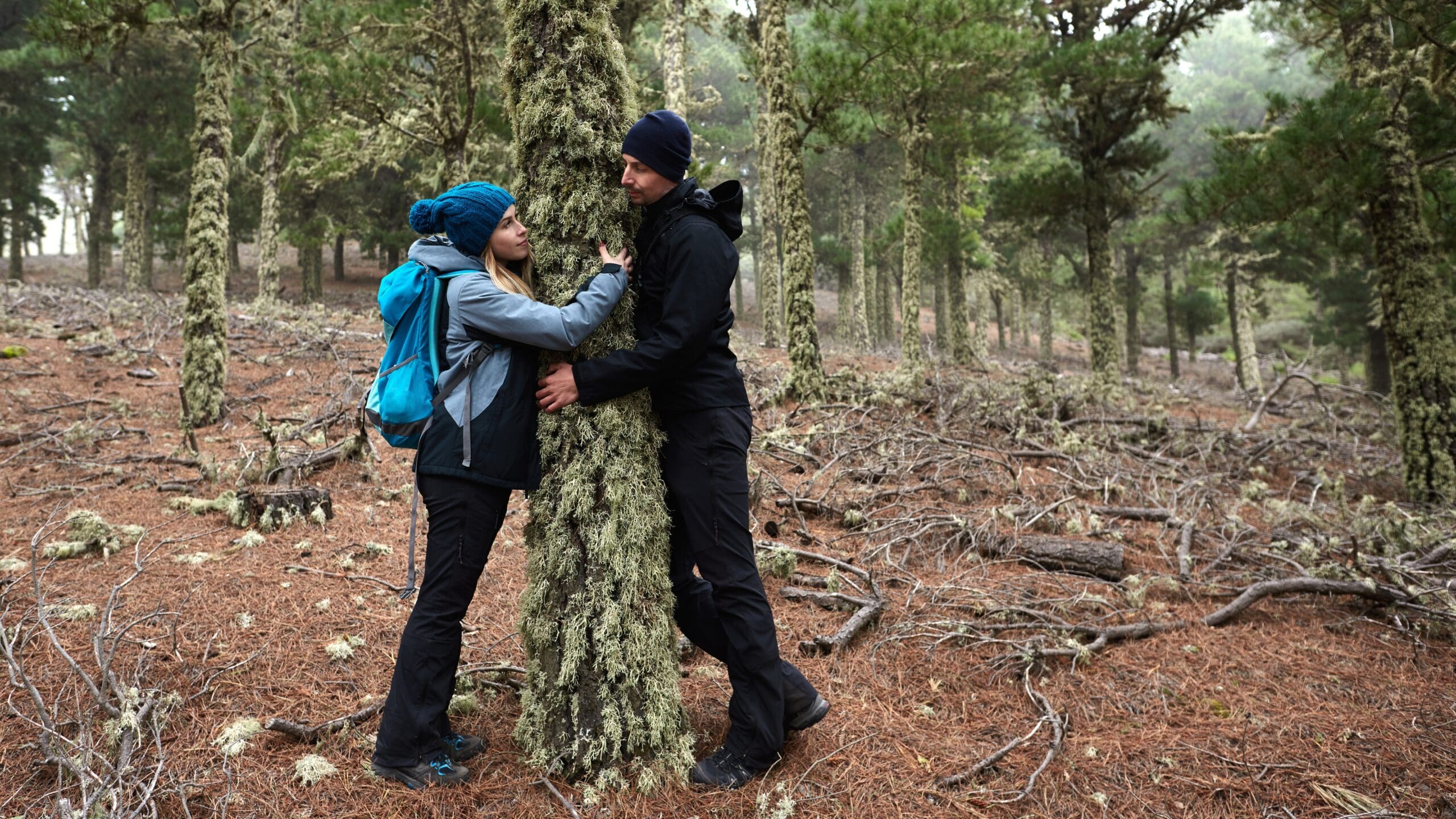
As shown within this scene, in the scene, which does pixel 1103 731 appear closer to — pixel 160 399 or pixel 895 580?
pixel 895 580

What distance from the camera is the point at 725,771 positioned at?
2.55 metres

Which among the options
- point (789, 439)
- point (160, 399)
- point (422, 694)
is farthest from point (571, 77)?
point (160, 399)

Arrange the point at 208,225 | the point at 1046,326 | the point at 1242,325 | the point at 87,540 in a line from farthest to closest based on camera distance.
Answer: the point at 1046,326
the point at 1242,325
the point at 208,225
the point at 87,540

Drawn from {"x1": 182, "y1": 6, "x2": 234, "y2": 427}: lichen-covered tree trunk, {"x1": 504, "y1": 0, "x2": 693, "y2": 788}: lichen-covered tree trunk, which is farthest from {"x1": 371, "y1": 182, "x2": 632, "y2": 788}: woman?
{"x1": 182, "y1": 6, "x2": 234, "y2": 427}: lichen-covered tree trunk

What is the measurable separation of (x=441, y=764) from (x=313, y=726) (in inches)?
24.6

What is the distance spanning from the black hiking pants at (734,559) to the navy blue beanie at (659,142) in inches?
34.7

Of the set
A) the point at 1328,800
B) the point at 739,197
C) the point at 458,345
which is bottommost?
the point at 1328,800

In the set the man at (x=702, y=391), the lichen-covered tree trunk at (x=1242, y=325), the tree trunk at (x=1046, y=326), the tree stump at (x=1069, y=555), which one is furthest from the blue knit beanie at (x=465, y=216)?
the tree trunk at (x=1046, y=326)

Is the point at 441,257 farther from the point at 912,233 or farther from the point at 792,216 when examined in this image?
the point at 912,233

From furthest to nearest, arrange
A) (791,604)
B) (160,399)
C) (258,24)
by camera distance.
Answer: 1. (258,24)
2. (160,399)
3. (791,604)

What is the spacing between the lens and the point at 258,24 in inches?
623

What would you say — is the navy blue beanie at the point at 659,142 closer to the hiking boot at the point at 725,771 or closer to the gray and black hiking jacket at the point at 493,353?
the gray and black hiking jacket at the point at 493,353

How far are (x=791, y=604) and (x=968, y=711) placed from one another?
1216 mm

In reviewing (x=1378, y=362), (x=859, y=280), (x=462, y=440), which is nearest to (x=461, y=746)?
(x=462, y=440)
